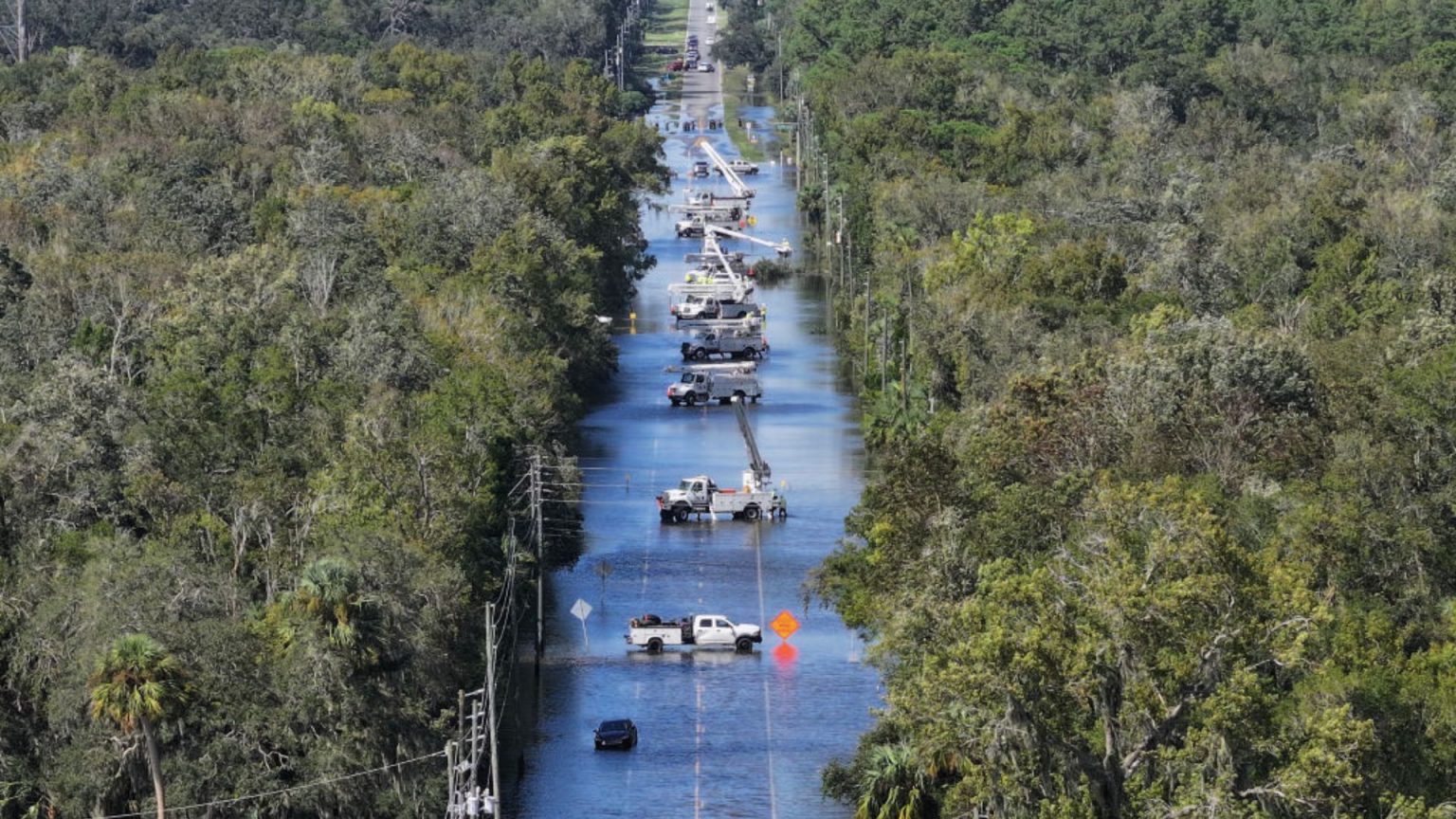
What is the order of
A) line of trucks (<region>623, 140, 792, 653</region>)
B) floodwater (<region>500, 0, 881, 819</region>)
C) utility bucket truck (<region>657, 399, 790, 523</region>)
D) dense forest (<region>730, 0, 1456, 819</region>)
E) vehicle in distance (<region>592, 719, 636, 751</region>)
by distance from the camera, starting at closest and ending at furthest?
dense forest (<region>730, 0, 1456, 819</region>) < floodwater (<region>500, 0, 881, 819</region>) < vehicle in distance (<region>592, 719, 636, 751</region>) < line of trucks (<region>623, 140, 792, 653</region>) < utility bucket truck (<region>657, 399, 790, 523</region>)

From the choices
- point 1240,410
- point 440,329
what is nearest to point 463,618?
point 1240,410

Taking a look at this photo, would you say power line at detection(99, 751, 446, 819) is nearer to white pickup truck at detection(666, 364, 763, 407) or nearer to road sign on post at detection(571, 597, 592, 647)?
road sign on post at detection(571, 597, 592, 647)

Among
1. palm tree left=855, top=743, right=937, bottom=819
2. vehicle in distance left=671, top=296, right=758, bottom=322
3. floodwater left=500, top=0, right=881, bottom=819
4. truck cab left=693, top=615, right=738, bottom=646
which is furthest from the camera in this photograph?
vehicle in distance left=671, top=296, right=758, bottom=322

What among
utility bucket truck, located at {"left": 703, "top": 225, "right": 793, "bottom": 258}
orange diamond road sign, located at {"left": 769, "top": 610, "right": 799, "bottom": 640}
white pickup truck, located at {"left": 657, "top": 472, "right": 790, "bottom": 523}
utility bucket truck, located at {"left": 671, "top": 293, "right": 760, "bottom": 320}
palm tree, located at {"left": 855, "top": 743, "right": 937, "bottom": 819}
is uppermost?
palm tree, located at {"left": 855, "top": 743, "right": 937, "bottom": 819}

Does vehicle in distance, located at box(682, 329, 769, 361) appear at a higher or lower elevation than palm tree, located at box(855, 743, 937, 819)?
lower

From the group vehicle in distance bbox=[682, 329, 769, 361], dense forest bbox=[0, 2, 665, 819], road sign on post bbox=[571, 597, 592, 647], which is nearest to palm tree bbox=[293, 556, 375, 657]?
dense forest bbox=[0, 2, 665, 819]

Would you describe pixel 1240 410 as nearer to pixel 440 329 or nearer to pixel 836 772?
pixel 836 772

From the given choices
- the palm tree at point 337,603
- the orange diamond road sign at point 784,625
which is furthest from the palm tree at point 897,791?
the orange diamond road sign at point 784,625
